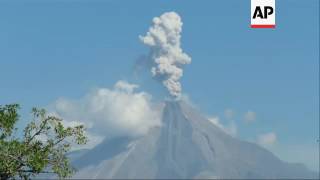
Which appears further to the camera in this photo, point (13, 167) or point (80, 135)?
point (80, 135)

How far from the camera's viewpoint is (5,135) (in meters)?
47.0

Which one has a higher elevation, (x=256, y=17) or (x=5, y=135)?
(x=256, y=17)

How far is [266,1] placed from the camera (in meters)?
45.8

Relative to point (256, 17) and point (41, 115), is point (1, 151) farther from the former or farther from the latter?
point (256, 17)

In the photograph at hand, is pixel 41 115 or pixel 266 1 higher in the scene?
pixel 266 1

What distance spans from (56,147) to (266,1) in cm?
1547

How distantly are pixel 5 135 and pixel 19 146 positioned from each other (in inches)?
106

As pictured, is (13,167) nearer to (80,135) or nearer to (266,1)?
(80,135)

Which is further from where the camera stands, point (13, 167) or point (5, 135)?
point (5, 135)

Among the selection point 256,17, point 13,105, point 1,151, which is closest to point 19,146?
point 1,151

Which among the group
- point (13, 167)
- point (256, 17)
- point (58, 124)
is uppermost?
point (256, 17)

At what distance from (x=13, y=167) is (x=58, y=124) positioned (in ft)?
13.1

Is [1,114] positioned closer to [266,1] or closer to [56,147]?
[56,147]

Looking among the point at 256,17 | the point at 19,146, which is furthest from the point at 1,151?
the point at 256,17
